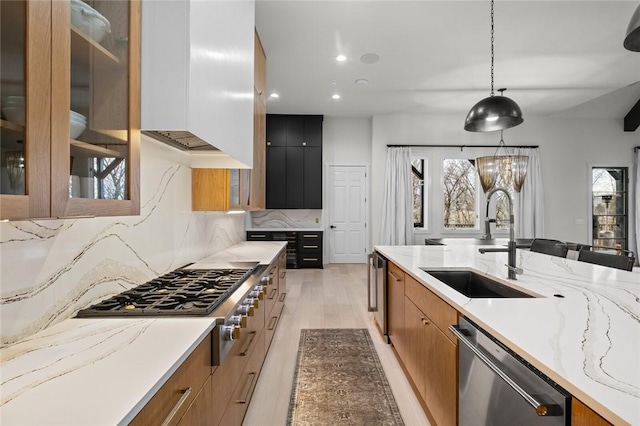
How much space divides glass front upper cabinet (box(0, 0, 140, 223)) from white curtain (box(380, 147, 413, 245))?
575cm

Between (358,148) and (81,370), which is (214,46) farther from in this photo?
(358,148)

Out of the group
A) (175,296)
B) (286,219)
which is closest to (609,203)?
(286,219)

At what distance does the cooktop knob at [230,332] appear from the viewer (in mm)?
1316

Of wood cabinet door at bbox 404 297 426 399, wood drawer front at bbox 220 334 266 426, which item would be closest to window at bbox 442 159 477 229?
wood cabinet door at bbox 404 297 426 399

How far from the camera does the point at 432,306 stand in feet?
5.69

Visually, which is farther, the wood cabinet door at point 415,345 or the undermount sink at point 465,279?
the undermount sink at point 465,279

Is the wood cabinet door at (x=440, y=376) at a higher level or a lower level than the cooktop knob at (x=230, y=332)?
lower

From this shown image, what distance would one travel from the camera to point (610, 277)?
1.82 meters

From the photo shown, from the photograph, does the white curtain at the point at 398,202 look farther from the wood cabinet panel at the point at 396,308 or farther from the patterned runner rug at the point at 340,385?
Answer: the wood cabinet panel at the point at 396,308

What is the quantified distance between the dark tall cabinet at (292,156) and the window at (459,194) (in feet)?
9.03

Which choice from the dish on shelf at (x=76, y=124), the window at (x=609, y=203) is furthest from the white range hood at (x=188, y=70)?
the window at (x=609, y=203)

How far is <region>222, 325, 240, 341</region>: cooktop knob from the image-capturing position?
132 centimetres

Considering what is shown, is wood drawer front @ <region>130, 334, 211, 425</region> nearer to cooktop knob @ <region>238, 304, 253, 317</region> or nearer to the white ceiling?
cooktop knob @ <region>238, 304, 253, 317</region>

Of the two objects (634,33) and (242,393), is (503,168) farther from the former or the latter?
(242,393)
